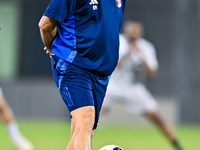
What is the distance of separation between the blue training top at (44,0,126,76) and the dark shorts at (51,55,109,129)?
64 mm

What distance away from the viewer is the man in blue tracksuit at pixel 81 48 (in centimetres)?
412

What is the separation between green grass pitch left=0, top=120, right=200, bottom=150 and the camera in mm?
8648

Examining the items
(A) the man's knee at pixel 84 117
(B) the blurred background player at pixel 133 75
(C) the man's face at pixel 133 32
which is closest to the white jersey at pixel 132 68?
(B) the blurred background player at pixel 133 75

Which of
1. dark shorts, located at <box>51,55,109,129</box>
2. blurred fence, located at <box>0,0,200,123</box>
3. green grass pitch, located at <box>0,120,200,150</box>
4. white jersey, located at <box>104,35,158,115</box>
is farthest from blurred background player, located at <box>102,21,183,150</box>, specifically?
blurred fence, located at <box>0,0,200,123</box>

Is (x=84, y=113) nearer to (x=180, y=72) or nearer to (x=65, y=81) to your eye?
(x=65, y=81)

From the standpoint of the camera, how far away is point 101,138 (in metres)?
10.2

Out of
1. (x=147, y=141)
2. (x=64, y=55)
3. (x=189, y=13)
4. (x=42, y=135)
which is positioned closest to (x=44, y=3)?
(x=189, y=13)

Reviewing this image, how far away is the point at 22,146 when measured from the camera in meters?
8.24

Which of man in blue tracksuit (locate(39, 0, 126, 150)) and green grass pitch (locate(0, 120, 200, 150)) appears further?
green grass pitch (locate(0, 120, 200, 150))

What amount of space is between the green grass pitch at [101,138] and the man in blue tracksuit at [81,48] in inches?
156

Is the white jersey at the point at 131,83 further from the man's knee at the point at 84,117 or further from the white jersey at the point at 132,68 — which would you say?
the man's knee at the point at 84,117

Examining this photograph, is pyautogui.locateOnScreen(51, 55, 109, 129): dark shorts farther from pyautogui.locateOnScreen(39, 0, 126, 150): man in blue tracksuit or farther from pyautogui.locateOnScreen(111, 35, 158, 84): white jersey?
pyautogui.locateOnScreen(111, 35, 158, 84): white jersey

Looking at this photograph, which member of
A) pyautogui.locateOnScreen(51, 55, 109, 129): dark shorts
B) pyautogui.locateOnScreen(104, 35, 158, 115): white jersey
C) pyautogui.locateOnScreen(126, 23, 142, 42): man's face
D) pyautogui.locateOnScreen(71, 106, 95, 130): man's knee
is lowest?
pyautogui.locateOnScreen(104, 35, 158, 115): white jersey

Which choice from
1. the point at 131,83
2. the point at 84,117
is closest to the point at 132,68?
the point at 131,83
